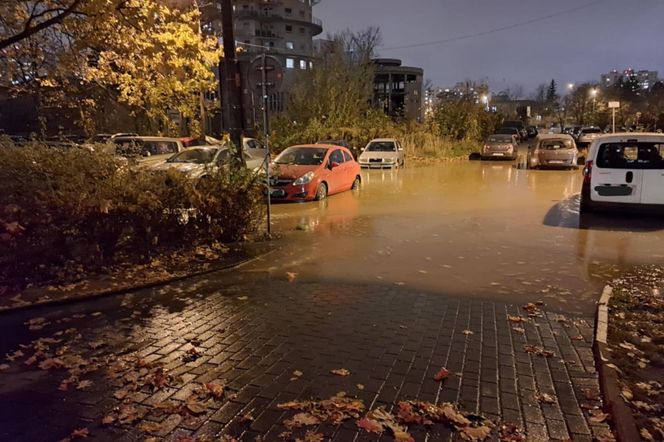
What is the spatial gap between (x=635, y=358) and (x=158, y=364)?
4.20 meters

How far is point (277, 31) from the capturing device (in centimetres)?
7900

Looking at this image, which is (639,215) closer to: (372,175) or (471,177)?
(471,177)

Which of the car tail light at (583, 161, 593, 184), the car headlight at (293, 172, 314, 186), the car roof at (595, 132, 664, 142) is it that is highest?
the car roof at (595, 132, 664, 142)

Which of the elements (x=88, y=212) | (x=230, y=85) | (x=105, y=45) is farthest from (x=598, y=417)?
(x=105, y=45)

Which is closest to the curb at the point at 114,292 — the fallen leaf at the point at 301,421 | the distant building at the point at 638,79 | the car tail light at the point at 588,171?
the fallen leaf at the point at 301,421

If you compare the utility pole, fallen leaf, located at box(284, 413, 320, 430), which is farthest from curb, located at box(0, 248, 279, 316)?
fallen leaf, located at box(284, 413, 320, 430)

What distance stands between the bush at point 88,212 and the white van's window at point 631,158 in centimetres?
825

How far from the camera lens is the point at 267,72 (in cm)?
965

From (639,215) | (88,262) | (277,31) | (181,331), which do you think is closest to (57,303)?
(88,262)

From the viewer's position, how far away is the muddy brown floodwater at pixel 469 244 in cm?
700

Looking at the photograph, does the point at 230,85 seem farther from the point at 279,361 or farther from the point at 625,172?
the point at 625,172

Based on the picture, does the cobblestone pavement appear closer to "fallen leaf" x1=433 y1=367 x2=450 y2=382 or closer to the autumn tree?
"fallen leaf" x1=433 y1=367 x2=450 y2=382

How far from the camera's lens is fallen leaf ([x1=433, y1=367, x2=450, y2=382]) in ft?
13.7

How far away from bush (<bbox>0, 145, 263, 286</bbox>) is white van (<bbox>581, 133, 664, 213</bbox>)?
8.16 metres
